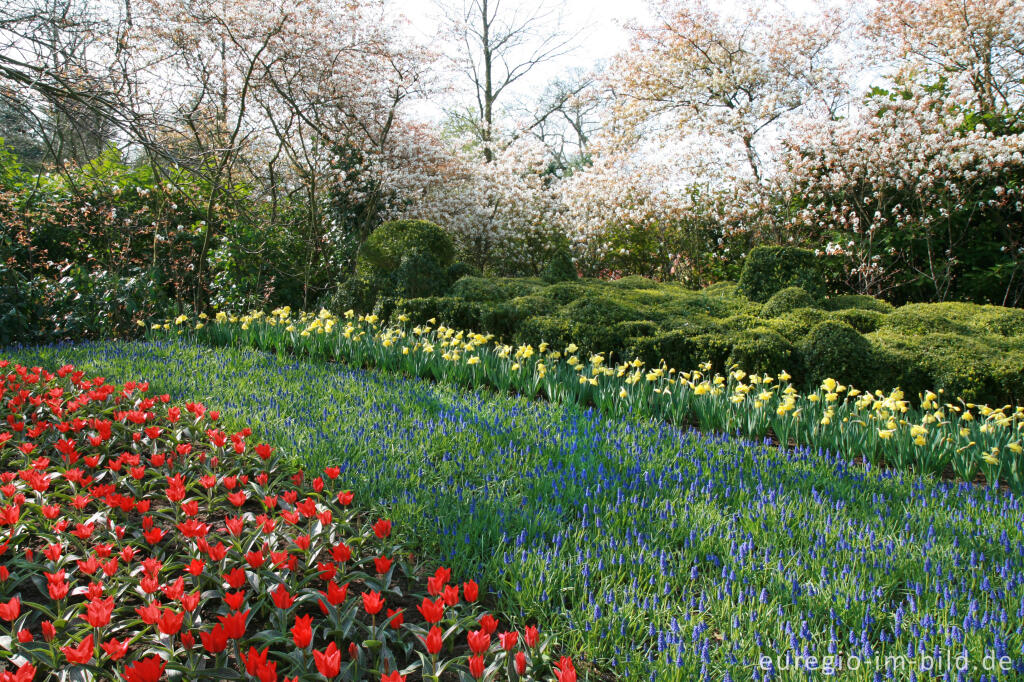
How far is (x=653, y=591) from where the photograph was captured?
2143mm

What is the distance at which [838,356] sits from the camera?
488cm

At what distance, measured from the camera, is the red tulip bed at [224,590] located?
5.50 ft

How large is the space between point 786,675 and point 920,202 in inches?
398

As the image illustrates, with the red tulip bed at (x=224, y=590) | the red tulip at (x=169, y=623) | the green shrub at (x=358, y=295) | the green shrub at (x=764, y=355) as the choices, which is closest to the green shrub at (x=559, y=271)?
the green shrub at (x=358, y=295)

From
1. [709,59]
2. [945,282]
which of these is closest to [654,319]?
[945,282]

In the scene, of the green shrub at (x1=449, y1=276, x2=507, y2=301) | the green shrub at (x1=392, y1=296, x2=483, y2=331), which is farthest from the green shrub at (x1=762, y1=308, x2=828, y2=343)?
the green shrub at (x1=449, y1=276, x2=507, y2=301)

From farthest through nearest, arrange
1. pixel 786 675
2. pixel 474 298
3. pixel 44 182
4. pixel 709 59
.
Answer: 1. pixel 709 59
2. pixel 44 182
3. pixel 474 298
4. pixel 786 675

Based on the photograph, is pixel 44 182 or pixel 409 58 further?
pixel 409 58

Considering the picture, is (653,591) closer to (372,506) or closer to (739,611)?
(739,611)

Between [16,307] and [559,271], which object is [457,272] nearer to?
[559,271]

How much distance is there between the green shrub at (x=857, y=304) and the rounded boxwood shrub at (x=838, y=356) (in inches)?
116

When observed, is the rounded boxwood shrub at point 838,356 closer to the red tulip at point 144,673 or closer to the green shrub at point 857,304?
the green shrub at point 857,304

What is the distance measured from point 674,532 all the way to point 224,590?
64.7 inches

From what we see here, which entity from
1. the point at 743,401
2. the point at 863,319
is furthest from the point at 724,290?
the point at 743,401
